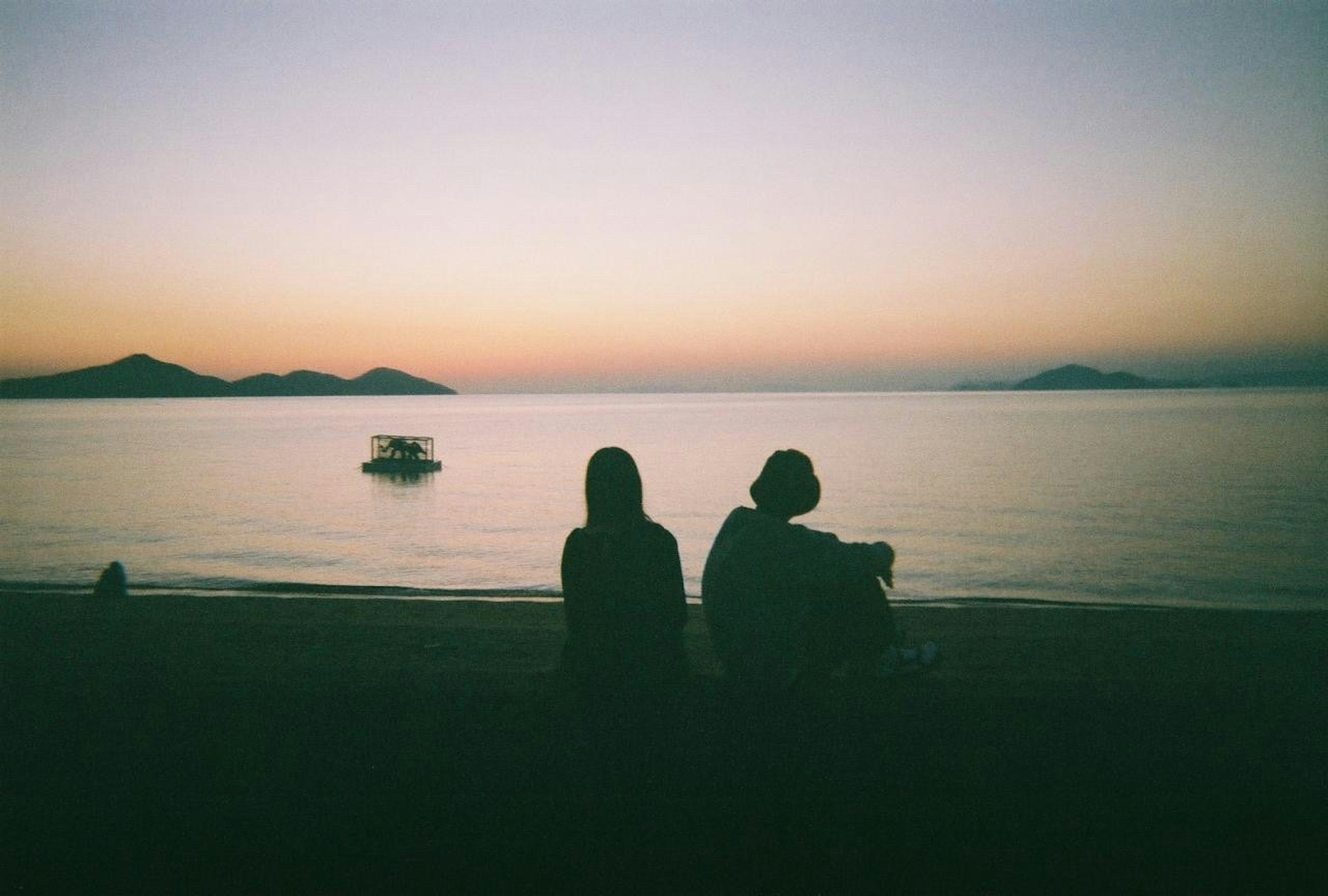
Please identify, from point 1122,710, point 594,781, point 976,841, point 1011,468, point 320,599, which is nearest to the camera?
point 976,841

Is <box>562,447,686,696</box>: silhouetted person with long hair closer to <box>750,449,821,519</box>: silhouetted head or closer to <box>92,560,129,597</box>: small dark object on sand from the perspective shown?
<box>750,449,821,519</box>: silhouetted head

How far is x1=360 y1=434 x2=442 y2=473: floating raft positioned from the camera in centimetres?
5072

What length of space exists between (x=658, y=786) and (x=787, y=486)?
1482 mm

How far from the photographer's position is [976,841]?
3.30 metres

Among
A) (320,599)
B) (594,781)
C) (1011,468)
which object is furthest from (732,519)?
(1011,468)

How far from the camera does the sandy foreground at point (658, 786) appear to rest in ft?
10.2

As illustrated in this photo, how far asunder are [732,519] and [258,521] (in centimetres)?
2851

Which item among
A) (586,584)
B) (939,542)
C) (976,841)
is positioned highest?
(586,584)

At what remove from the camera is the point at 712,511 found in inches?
1257

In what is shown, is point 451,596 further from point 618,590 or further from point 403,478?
point 403,478

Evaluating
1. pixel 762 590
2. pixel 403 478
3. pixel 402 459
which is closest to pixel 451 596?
pixel 762 590

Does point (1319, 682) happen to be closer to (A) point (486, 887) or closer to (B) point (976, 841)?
(B) point (976, 841)

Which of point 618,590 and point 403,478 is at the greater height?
point 618,590

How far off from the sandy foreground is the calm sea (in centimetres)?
849
